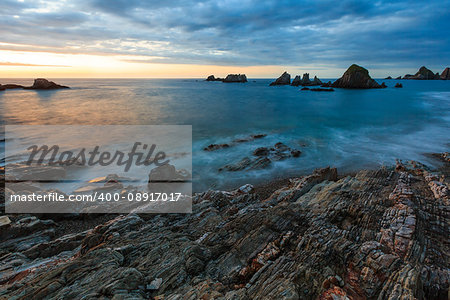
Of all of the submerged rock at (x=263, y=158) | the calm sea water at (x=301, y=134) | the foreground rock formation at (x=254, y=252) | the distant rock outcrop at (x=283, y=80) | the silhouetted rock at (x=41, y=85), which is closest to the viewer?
the foreground rock formation at (x=254, y=252)

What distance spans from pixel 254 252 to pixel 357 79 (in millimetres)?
122854

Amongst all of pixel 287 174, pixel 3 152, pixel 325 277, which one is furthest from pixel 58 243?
pixel 3 152

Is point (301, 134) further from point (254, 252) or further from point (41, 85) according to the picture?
point (41, 85)

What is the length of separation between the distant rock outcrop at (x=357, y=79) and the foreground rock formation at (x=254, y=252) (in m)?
114

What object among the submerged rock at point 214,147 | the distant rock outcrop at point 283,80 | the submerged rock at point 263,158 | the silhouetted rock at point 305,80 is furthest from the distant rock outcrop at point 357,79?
the submerged rock at point 214,147

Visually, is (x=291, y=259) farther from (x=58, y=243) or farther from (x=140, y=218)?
(x=58, y=243)

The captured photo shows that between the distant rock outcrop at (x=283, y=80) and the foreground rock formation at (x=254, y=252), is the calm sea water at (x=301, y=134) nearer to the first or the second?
the foreground rock formation at (x=254, y=252)

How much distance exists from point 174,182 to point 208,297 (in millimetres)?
10963

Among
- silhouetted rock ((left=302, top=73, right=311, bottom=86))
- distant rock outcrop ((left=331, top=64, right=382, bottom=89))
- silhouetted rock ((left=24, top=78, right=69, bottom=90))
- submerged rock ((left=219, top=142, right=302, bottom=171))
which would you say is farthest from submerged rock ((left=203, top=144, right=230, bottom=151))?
silhouetted rock ((left=302, top=73, right=311, bottom=86))

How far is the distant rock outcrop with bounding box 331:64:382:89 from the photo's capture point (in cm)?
10706

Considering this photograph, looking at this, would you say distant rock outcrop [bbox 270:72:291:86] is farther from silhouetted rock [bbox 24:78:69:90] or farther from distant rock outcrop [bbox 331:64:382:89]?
silhouetted rock [bbox 24:78:69:90]

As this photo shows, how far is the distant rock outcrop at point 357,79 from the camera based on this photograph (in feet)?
351

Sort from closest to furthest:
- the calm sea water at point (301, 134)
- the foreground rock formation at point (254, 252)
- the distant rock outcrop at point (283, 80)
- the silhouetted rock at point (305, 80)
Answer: the foreground rock formation at point (254, 252)
the calm sea water at point (301, 134)
the silhouetted rock at point (305, 80)
the distant rock outcrop at point (283, 80)

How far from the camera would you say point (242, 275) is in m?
6.67
